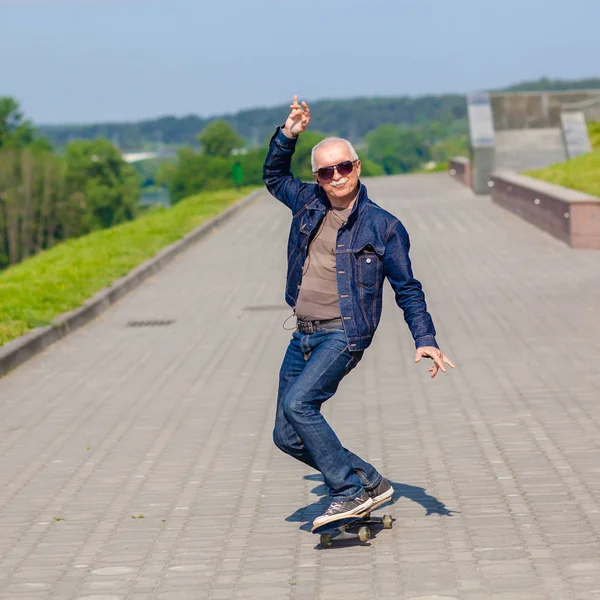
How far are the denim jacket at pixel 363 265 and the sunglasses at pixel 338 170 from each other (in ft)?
0.64

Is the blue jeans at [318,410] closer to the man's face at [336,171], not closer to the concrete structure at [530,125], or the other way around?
the man's face at [336,171]

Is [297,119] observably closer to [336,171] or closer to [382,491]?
[336,171]

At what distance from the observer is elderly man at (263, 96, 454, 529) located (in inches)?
238

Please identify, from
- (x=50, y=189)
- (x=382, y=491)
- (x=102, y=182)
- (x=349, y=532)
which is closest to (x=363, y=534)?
(x=349, y=532)

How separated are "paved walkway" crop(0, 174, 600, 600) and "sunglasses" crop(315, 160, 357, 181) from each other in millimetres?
1615

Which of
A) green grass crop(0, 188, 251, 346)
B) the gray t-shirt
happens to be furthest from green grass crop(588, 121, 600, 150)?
the gray t-shirt

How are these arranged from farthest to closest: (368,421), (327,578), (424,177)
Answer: (424,177) < (368,421) < (327,578)

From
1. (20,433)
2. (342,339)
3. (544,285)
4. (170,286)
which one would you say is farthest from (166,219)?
(342,339)

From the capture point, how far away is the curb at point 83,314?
1229 cm

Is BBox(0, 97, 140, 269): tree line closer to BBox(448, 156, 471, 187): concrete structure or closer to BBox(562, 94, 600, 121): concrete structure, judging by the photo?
BBox(448, 156, 471, 187): concrete structure

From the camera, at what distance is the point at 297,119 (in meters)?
6.25

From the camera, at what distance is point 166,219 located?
1216 inches

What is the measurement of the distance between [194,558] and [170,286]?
42.0 feet

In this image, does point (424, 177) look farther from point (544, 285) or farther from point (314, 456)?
point (314, 456)
